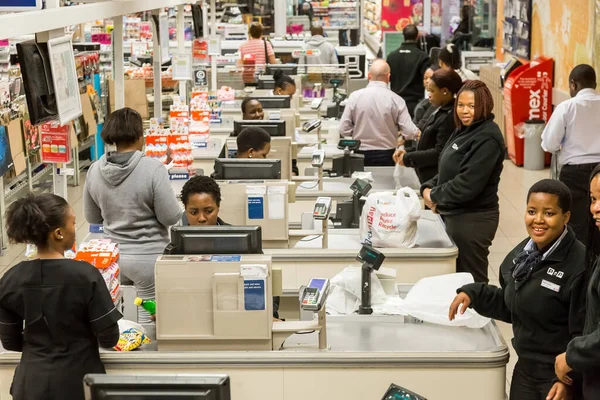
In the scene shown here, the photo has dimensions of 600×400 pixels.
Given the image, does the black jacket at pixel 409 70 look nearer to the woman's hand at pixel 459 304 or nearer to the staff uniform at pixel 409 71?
the staff uniform at pixel 409 71

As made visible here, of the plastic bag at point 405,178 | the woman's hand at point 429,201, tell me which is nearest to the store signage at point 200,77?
the plastic bag at point 405,178

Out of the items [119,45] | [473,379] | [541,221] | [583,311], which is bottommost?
[473,379]

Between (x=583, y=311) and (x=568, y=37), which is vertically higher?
(x=568, y=37)

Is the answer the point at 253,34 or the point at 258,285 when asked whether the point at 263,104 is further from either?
the point at 258,285

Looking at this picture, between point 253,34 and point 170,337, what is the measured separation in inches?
364

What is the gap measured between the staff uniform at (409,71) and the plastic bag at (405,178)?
369 centimetres

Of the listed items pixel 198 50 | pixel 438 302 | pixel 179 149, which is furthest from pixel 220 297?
pixel 198 50

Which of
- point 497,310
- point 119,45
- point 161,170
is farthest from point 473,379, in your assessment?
point 119,45

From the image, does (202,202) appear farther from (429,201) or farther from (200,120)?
(200,120)

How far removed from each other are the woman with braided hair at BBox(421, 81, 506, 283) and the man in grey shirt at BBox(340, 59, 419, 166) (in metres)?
2.36

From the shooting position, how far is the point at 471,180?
5.51 meters

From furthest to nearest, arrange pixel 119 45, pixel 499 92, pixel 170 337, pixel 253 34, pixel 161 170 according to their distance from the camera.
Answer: pixel 499 92
pixel 253 34
pixel 119 45
pixel 161 170
pixel 170 337

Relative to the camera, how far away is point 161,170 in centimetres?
500

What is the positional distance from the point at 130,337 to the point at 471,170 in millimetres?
2394
